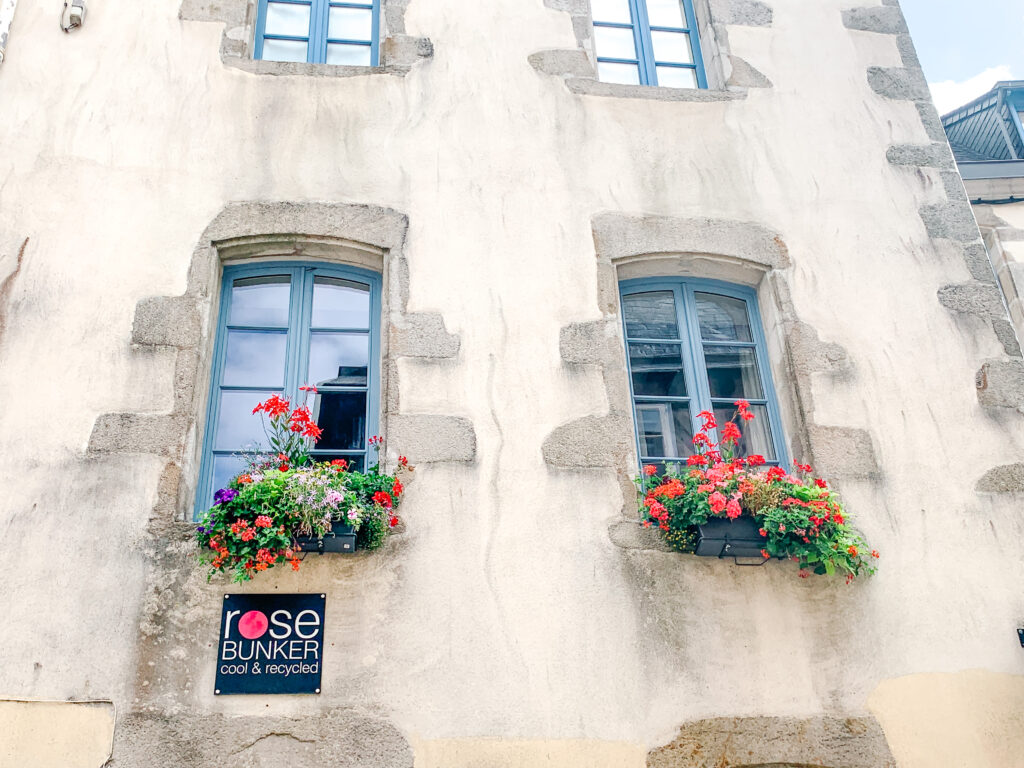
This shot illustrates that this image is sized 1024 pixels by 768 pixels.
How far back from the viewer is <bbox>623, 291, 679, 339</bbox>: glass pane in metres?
4.98

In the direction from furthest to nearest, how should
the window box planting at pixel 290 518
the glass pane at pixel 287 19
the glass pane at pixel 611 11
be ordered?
the glass pane at pixel 611 11
the glass pane at pixel 287 19
the window box planting at pixel 290 518

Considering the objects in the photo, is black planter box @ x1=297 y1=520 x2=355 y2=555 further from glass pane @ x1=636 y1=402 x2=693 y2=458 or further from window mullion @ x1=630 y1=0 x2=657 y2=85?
window mullion @ x1=630 y1=0 x2=657 y2=85

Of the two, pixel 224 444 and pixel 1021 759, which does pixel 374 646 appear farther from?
pixel 1021 759

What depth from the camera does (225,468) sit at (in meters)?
4.38

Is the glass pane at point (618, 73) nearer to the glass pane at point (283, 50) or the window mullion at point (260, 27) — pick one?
the glass pane at point (283, 50)

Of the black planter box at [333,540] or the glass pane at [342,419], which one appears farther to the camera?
the glass pane at [342,419]

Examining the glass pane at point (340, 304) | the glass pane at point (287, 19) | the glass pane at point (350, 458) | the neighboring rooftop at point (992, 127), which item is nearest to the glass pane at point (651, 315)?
the glass pane at point (340, 304)

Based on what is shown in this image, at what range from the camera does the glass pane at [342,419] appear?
447cm

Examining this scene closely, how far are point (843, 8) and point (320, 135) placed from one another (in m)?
3.48

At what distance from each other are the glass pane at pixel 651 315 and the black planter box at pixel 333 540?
1.90 m

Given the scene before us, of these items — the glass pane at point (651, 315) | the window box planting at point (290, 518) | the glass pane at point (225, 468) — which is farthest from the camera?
the glass pane at point (651, 315)

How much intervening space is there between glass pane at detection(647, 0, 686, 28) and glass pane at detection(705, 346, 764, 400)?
95.9 inches

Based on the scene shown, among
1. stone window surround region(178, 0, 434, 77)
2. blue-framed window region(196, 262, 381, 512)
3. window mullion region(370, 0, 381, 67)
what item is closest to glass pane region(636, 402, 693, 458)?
blue-framed window region(196, 262, 381, 512)

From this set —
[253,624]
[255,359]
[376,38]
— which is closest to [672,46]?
[376,38]
